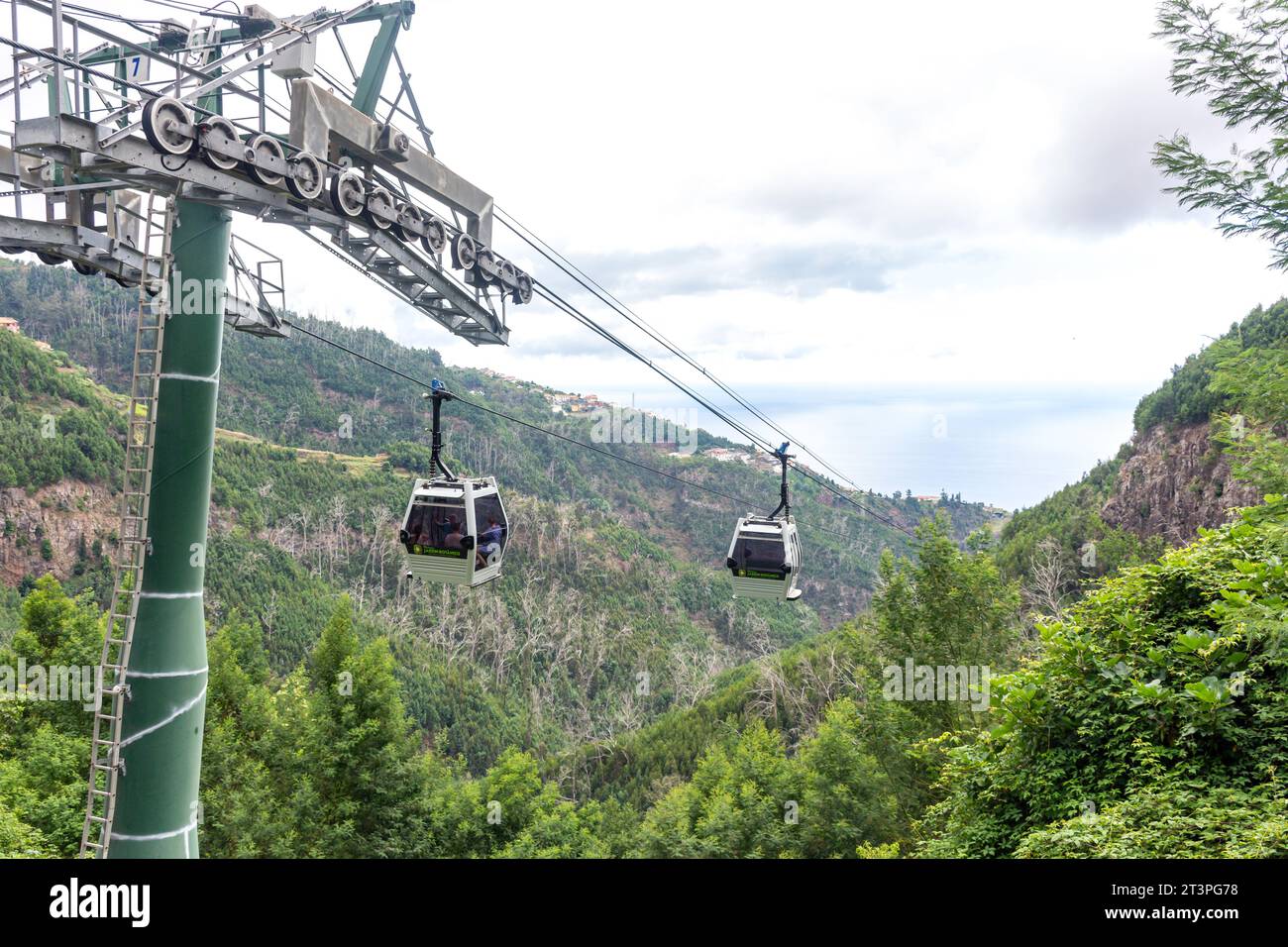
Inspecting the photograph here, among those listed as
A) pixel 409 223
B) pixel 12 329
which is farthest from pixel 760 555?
pixel 12 329

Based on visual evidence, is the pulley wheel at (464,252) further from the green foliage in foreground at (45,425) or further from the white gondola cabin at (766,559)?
the green foliage in foreground at (45,425)

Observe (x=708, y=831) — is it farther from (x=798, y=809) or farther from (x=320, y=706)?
(x=320, y=706)

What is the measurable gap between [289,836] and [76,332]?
114 meters

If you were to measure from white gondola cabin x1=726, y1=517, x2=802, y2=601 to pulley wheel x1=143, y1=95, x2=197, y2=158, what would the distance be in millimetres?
8060

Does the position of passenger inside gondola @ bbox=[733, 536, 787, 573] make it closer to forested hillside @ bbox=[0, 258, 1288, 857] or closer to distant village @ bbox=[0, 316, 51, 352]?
forested hillside @ bbox=[0, 258, 1288, 857]

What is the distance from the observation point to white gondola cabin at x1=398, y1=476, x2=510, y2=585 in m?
8.49

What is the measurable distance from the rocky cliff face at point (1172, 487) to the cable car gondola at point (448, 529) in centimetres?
3497

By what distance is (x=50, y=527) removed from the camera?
6181cm

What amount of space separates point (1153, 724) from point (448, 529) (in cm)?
716

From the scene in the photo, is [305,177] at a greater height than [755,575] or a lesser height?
greater

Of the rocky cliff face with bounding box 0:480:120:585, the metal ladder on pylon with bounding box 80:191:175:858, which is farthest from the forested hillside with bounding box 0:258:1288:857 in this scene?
the metal ladder on pylon with bounding box 80:191:175:858

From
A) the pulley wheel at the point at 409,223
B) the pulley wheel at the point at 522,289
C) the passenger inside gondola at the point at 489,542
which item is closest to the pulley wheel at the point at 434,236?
the pulley wheel at the point at 409,223

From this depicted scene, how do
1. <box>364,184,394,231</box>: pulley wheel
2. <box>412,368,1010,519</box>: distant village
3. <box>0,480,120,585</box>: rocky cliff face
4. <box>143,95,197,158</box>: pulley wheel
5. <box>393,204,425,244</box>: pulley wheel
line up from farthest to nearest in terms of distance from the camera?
<box>412,368,1010,519</box>: distant village
<box>0,480,120,585</box>: rocky cliff face
<box>393,204,425,244</box>: pulley wheel
<box>364,184,394,231</box>: pulley wheel
<box>143,95,197,158</box>: pulley wheel

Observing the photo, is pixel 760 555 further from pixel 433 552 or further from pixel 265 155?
pixel 265 155
